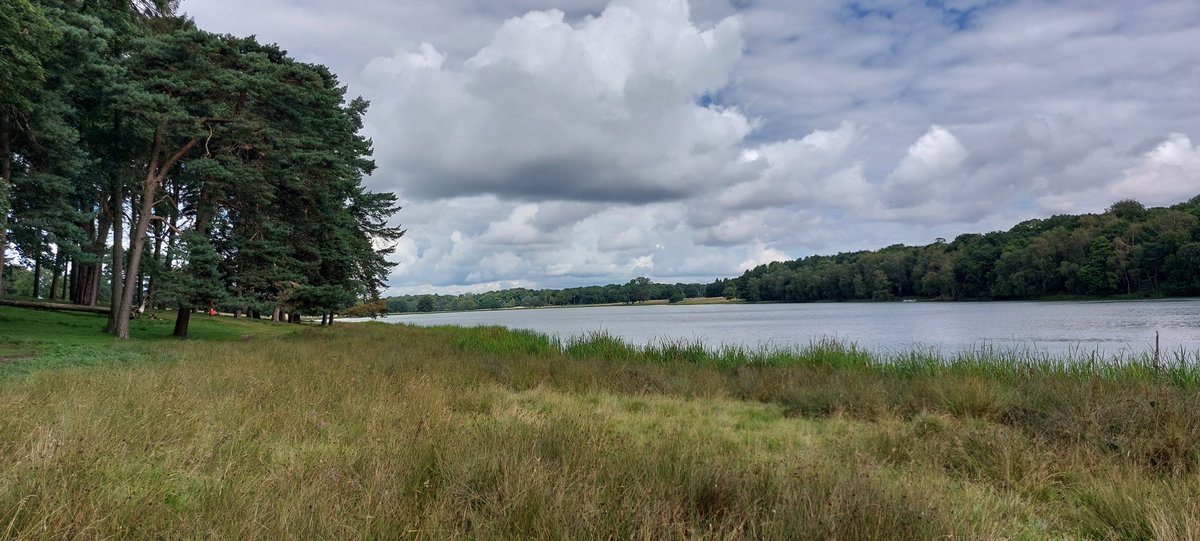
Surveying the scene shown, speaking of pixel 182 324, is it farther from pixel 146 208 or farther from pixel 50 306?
pixel 50 306

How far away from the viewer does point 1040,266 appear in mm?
75250

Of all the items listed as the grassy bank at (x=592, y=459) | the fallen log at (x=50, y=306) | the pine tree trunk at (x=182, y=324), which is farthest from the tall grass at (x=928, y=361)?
the fallen log at (x=50, y=306)

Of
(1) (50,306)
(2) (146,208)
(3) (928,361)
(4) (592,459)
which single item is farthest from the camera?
(1) (50,306)

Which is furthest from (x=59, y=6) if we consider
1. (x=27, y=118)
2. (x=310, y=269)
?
(x=310, y=269)

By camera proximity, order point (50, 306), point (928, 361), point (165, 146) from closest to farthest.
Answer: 1. point (928, 361)
2. point (165, 146)
3. point (50, 306)

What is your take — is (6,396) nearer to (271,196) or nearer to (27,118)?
(271,196)

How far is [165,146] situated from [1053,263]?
92.4 meters

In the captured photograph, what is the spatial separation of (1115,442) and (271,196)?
66.9ft

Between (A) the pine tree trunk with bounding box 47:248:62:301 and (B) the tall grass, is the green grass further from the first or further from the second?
(B) the tall grass

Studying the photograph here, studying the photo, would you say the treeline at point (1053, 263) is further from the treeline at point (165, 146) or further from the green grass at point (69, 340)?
the green grass at point (69, 340)

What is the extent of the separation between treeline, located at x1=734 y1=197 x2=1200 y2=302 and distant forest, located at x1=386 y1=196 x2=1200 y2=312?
113mm

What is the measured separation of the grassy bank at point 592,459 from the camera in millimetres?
2943

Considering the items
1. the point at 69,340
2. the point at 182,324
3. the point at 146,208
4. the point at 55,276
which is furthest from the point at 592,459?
the point at 55,276

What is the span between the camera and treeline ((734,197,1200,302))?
65.8 m
